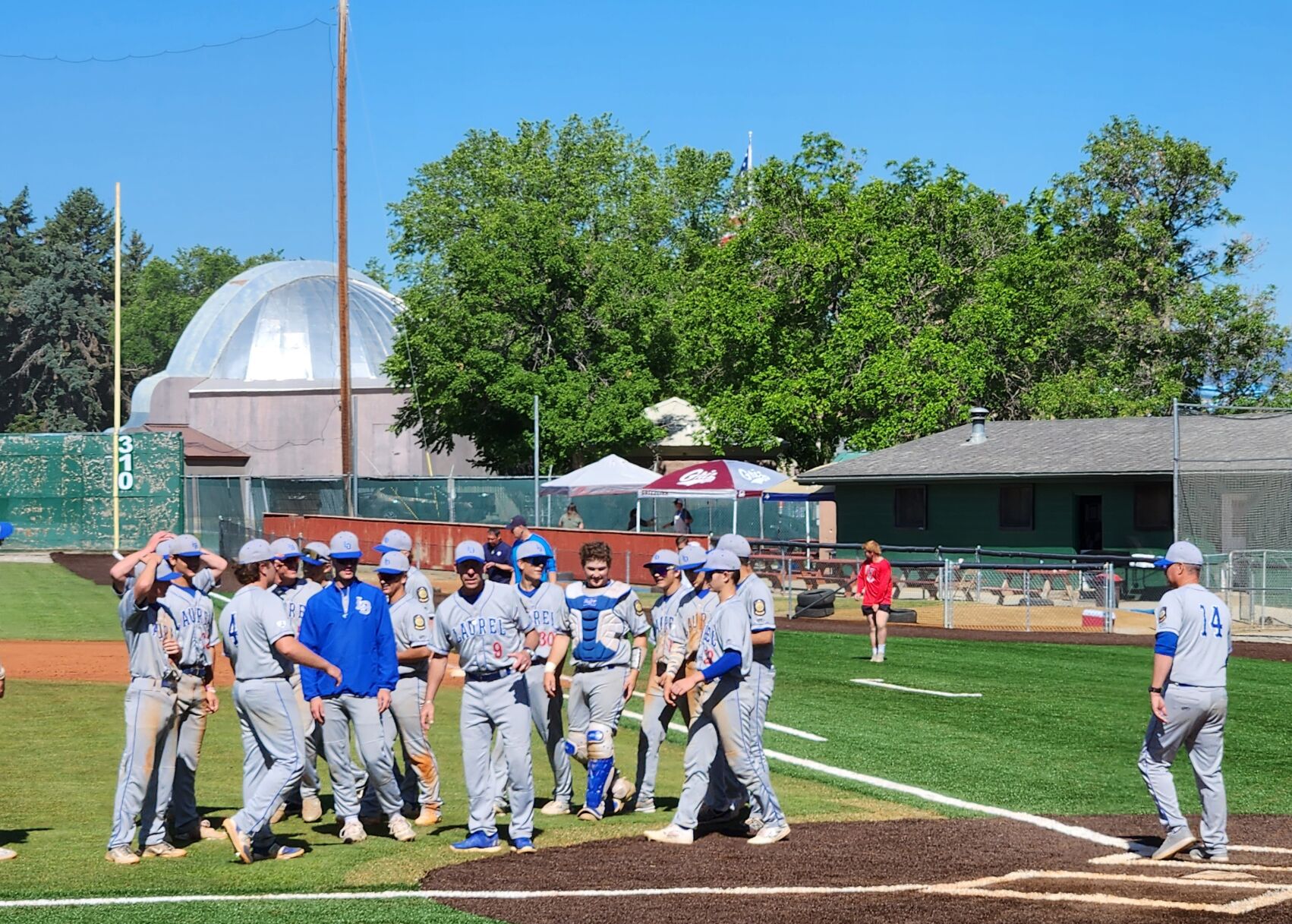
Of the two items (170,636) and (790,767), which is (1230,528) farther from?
(170,636)

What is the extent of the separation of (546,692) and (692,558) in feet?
5.02

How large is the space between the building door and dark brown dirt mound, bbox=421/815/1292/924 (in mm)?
24236

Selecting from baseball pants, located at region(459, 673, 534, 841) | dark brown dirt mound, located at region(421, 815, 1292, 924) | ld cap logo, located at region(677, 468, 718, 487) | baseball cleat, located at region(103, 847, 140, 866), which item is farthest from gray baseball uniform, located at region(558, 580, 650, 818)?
ld cap logo, located at region(677, 468, 718, 487)

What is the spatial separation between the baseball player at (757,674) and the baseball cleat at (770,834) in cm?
12

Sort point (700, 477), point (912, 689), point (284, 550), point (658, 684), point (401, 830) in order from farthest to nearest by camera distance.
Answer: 1. point (700, 477)
2. point (912, 689)
3. point (658, 684)
4. point (284, 550)
5. point (401, 830)

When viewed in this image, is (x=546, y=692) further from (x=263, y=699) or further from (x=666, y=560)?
(x=263, y=699)

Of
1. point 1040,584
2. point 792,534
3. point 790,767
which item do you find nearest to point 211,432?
point 792,534

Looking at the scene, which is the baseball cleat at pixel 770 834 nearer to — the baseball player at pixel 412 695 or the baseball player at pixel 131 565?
the baseball player at pixel 412 695

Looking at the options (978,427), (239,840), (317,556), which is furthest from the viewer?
(978,427)

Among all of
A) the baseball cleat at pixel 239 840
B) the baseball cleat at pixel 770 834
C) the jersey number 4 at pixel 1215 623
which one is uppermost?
the jersey number 4 at pixel 1215 623

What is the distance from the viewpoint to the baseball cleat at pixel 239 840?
368 inches

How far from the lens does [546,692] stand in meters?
11.4

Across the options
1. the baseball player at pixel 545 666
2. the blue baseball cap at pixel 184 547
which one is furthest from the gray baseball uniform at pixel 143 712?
the baseball player at pixel 545 666

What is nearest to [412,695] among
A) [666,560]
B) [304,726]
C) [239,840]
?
[304,726]
